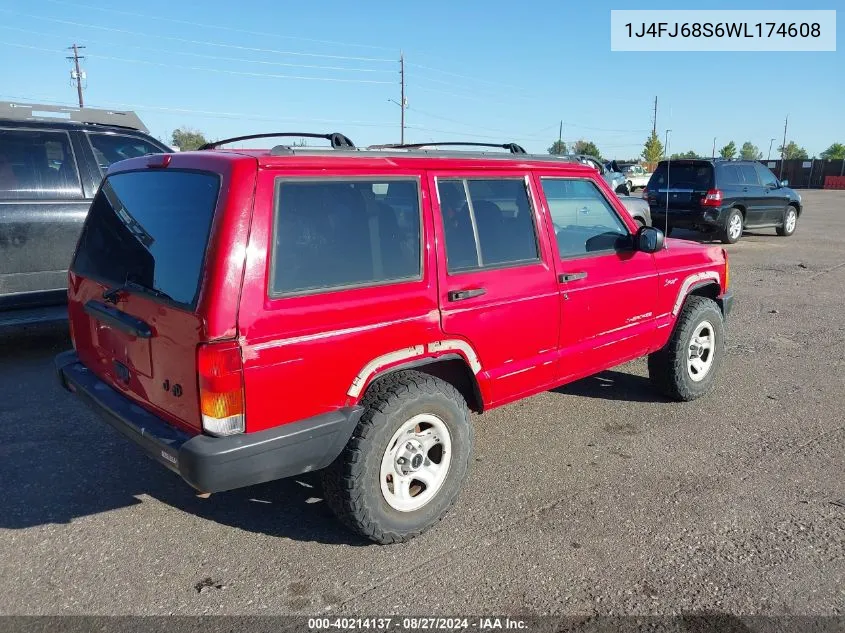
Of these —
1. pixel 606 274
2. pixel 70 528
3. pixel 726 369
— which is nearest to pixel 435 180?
pixel 606 274

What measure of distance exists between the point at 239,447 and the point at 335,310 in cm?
68

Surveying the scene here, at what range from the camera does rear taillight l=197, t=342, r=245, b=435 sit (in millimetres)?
2451

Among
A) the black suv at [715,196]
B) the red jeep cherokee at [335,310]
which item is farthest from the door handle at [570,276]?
the black suv at [715,196]

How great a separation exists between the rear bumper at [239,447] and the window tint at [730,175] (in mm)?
12571

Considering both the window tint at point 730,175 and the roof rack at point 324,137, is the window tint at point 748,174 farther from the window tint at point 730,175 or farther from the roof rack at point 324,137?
the roof rack at point 324,137

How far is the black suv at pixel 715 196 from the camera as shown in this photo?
42.3 feet

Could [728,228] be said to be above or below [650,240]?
below

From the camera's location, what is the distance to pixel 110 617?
2.52 meters

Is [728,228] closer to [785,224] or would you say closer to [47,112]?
[785,224]

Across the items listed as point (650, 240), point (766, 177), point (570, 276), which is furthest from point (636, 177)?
point (570, 276)

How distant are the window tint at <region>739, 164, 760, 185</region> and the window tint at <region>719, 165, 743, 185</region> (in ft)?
0.66

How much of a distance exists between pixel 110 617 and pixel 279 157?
6.43ft

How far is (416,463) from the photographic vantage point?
Answer: 3086mm

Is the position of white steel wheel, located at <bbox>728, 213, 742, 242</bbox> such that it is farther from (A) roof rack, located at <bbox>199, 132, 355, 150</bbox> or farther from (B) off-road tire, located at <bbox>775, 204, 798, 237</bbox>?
(A) roof rack, located at <bbox>199, 132, 355, 150</bbox>
